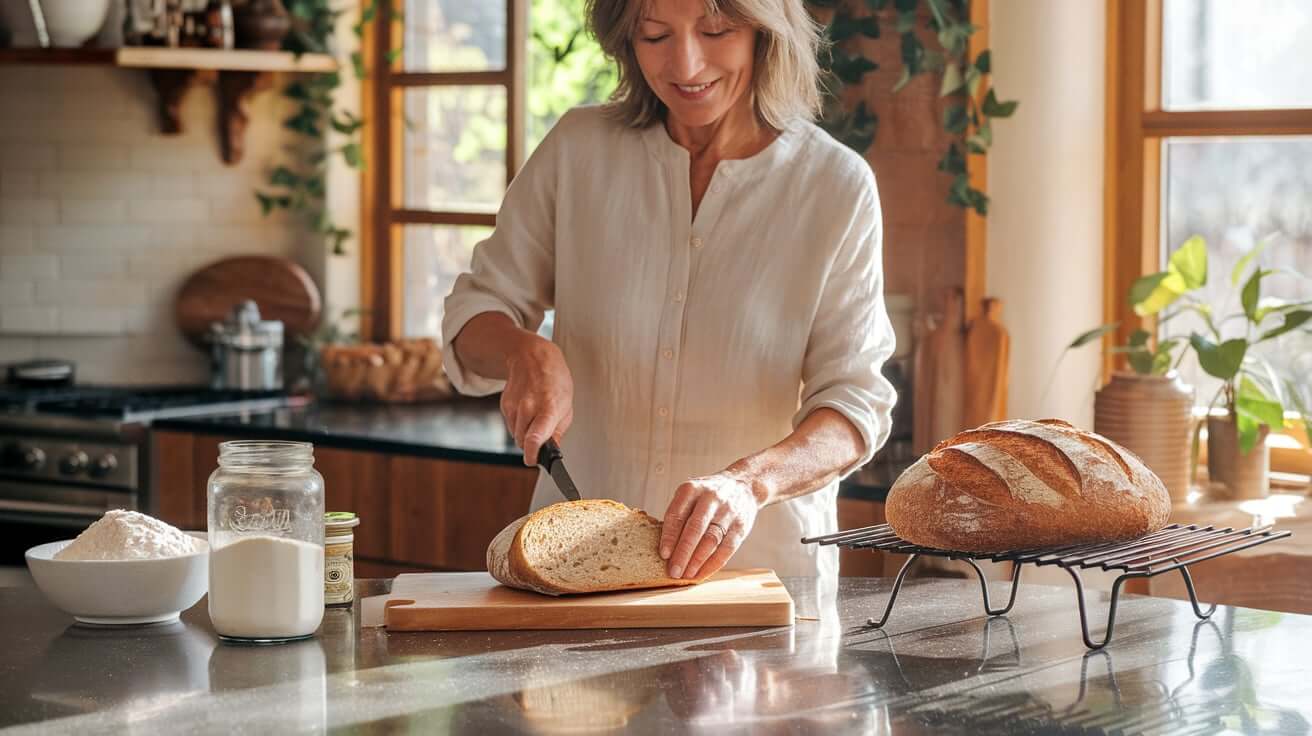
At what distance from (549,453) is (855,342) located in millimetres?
455

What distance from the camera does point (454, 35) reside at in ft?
14.2

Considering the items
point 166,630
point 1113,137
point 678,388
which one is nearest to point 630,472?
point 678,388

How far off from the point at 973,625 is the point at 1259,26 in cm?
201

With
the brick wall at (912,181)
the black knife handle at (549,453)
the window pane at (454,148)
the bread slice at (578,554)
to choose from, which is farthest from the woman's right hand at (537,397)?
the window pane at (454,148)

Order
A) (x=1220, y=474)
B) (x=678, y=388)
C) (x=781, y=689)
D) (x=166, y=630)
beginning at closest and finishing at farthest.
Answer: (x=781, y=689) → (x=166, y=630) → (x=678, y=388) → (x=1220, y=474)

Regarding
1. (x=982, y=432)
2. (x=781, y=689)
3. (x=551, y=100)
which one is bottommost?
(x=781, y=689)

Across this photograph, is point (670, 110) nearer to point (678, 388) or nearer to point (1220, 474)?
point (678, 388)

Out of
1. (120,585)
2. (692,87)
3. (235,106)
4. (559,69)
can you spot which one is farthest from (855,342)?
(235,106)

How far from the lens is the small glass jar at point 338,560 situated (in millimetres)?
1752

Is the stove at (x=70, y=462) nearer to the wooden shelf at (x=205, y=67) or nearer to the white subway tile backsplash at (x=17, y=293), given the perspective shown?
the white subway tile backsplash at (x=17, y=293)

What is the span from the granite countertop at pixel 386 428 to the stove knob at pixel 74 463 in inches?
6.9

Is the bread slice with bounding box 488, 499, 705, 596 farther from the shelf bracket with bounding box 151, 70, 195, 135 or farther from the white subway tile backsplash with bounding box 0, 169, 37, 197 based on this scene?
the white subway tile backsplash with bounding box 0, 169, 37, 197

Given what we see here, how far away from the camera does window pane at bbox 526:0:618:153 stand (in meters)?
4.07

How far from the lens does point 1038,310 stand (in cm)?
332
